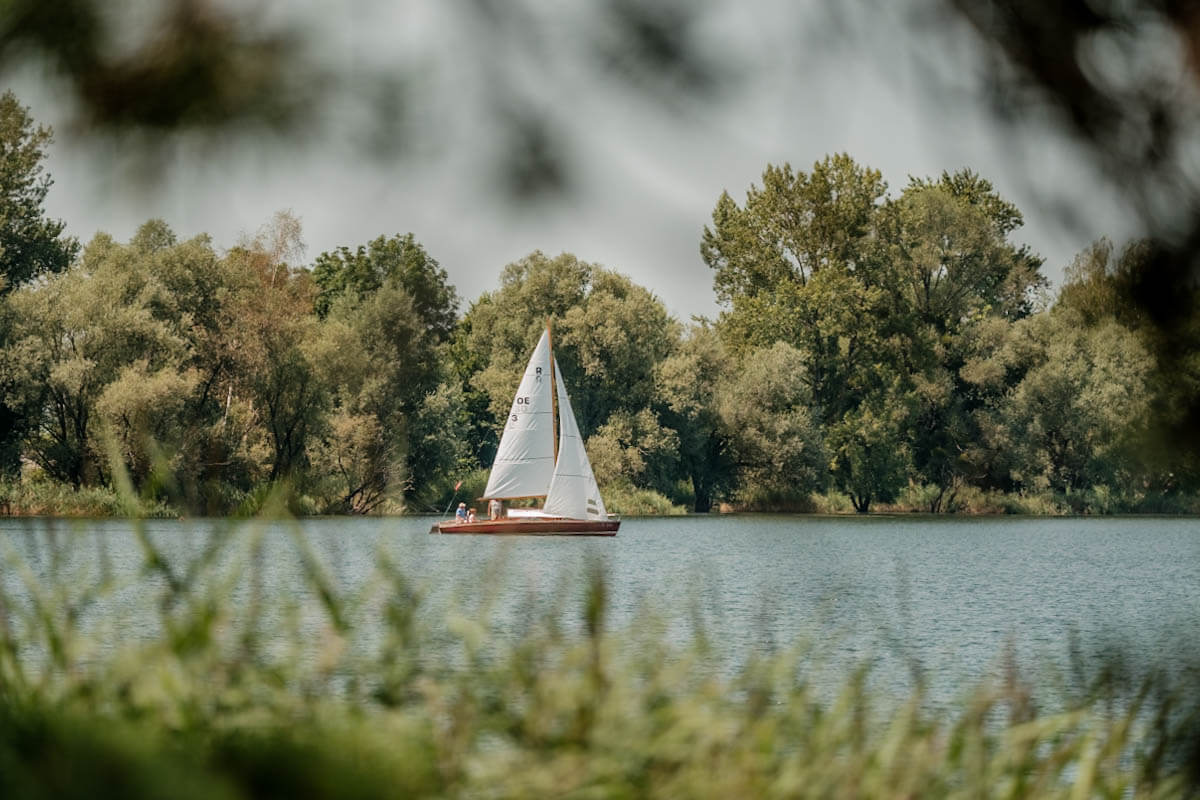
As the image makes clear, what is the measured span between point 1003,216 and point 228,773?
5.59ft

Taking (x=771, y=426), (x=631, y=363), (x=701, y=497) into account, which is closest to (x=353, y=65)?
(x=631, y=363)

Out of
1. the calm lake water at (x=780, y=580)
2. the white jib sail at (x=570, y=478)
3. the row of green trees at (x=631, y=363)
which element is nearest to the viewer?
→ the row of green trees at (x=631, y=363)

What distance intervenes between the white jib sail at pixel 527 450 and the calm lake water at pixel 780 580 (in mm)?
1821

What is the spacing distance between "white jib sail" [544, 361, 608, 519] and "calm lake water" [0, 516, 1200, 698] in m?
1.40

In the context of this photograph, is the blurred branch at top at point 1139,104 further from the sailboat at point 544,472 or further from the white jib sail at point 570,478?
the white jib sail at point 570,478

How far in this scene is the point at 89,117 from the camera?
2.25 metres

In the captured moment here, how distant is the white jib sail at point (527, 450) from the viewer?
143 feet

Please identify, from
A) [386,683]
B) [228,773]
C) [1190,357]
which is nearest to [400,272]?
[228,773]

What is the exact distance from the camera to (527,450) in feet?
144

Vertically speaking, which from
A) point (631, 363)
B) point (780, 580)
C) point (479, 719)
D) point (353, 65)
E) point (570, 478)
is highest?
point (631, 363)

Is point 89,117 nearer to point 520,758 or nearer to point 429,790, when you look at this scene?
point 429,790

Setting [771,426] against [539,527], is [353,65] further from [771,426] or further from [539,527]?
[771,426]

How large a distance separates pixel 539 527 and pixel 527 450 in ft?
7.57

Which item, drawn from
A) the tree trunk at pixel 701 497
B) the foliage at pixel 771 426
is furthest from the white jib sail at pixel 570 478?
the tree trunk at pixel 701 497
